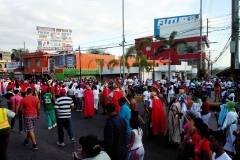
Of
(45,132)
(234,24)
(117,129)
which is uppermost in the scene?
(234,24)

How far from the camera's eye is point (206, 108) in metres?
7.03

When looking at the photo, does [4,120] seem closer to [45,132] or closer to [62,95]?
→ [62,95]

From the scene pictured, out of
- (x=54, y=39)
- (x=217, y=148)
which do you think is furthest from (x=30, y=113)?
(x=54, y=39)

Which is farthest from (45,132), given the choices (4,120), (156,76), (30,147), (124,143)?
(156,76)

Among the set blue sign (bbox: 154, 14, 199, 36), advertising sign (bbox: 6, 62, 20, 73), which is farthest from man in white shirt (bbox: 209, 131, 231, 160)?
blue sign (bbox: 154, 14, 199, 36)

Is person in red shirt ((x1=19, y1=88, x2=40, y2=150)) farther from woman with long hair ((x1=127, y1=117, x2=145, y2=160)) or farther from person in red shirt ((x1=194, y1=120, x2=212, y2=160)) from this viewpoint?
person in red shirt ((x1=194, y1=120, x2=212, y2=160))

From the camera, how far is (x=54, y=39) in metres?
43.0

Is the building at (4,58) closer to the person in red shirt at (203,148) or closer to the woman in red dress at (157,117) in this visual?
the woman in red dress at (157,117)

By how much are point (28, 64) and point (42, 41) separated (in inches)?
189

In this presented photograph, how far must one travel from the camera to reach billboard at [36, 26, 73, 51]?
41.0 m

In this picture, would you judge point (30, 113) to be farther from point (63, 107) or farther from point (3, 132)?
point (3, 132)

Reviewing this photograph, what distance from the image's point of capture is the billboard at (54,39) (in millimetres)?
41000

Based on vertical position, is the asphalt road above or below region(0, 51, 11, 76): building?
below

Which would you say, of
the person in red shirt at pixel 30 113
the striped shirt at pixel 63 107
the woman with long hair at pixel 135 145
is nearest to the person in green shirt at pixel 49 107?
the person in red shirt at pixel 30 113
